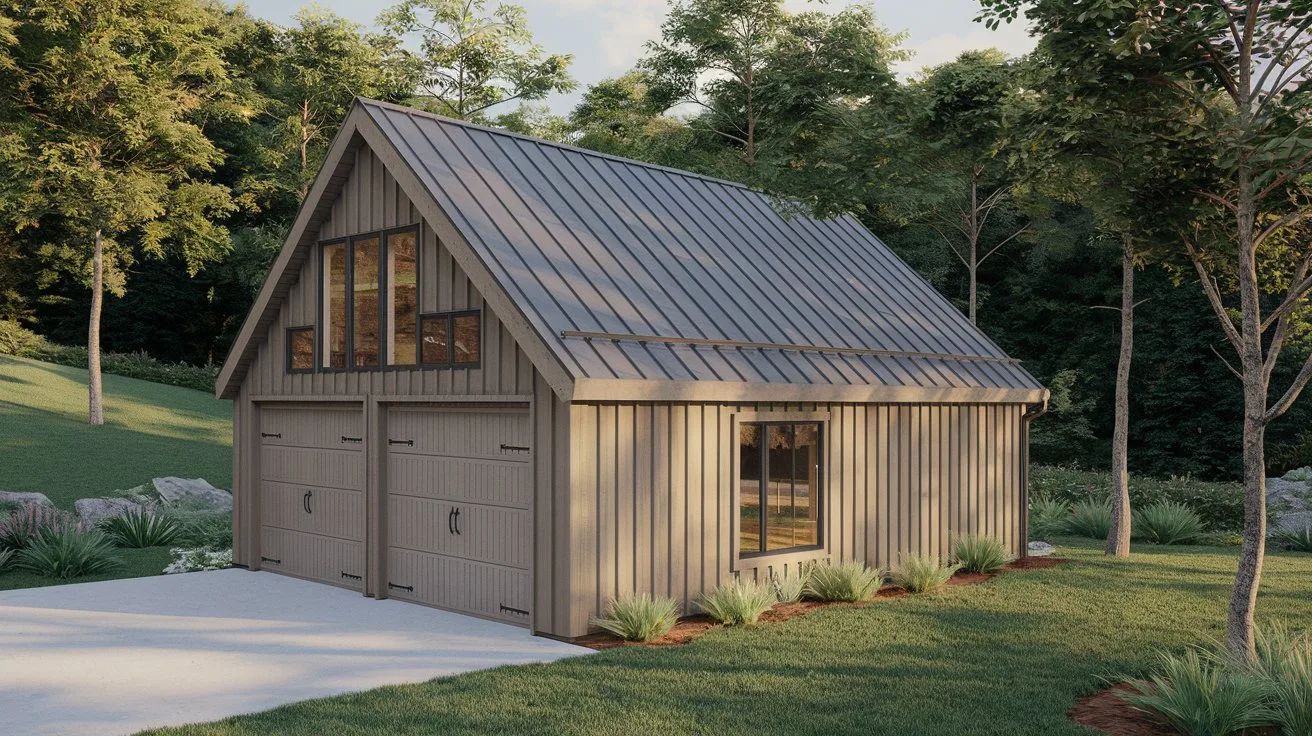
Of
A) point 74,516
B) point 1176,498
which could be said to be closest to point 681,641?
point 74,516

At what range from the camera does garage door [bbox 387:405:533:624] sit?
36.0ft

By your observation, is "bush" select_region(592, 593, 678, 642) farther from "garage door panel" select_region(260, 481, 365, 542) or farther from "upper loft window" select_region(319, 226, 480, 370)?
"garage door panel" select_region(260, 481, 365, 542)

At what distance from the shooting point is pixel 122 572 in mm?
14156

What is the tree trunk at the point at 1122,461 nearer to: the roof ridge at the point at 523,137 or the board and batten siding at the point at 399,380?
the roof ridge at the point at 523,137

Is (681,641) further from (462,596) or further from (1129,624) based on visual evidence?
(1129,624)

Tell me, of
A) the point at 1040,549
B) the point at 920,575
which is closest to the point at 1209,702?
the point at 920,575

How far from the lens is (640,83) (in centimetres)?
4491

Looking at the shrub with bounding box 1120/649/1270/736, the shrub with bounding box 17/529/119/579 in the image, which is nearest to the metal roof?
the shrub with bounding box 1120/649/1270/736

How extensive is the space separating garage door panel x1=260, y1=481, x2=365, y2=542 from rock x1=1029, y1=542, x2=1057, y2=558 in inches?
383

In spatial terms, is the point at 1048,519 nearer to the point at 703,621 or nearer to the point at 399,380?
the point at 703,621

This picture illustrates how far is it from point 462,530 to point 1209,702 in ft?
23.8

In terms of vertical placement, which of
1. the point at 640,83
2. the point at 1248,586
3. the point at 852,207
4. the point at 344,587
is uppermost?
the point at 640,83

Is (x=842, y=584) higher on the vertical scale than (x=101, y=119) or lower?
lower

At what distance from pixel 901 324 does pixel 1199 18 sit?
7.35 metres
